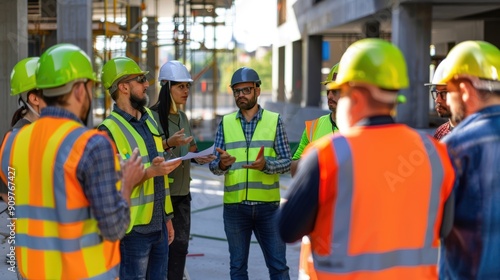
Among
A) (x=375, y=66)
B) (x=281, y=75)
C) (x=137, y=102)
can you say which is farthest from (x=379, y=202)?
(x=281, y=75)

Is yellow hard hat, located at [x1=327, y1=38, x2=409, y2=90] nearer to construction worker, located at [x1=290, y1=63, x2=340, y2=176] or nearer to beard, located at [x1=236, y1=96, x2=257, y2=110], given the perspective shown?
construction worker, located at [x1=290, y1=63, x2=340, y2=176]

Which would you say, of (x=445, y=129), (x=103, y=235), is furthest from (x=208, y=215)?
(x=103, y=235)

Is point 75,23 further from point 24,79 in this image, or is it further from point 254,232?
point 24,79

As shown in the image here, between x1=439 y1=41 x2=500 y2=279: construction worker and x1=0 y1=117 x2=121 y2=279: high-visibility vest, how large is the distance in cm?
152

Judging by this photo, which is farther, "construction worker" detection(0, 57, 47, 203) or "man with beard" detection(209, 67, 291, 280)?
"man with beard" detection(209, 67, 291, 280)

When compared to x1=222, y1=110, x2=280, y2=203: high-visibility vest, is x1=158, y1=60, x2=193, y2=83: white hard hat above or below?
above

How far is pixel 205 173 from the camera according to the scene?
665 inches

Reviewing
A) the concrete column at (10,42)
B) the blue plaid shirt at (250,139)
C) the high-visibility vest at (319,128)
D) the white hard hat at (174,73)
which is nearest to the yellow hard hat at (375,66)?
the high-visibility vest at (319,128)

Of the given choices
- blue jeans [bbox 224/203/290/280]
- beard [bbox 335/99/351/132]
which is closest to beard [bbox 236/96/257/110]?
blue jeans [bbox 224/203/290/280]

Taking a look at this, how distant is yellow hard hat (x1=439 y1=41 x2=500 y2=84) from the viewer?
3402 mm

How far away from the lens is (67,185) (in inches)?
127

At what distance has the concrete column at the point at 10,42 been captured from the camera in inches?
463

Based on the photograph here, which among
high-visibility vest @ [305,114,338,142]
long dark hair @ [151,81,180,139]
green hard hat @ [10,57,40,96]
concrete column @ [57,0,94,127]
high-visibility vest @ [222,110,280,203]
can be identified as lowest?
high-visibility vest @ [222,110,280,203]

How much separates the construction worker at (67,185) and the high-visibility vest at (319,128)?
267cm
